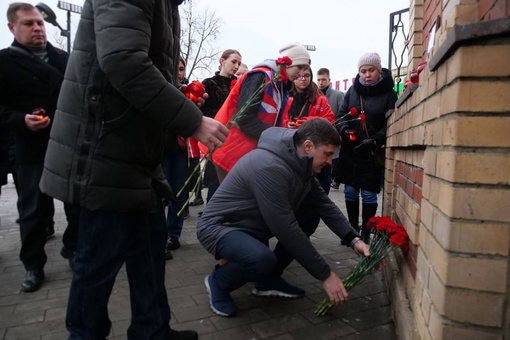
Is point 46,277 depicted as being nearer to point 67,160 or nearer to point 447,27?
point 67,160

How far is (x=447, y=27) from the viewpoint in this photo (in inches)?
61.0

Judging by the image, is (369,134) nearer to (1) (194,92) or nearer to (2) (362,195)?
(2) (362,195)

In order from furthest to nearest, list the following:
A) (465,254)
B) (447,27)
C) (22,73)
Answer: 1. (22,73)
2. (447,27)
3. (465,254)

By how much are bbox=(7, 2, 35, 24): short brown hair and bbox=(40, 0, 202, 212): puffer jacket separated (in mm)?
1742

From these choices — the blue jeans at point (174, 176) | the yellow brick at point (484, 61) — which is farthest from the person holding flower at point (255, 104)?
the yellow brick at point (484, 61)

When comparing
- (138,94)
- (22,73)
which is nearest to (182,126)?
(138,94)

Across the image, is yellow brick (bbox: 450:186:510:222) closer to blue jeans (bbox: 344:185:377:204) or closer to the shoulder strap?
the shoulder strap

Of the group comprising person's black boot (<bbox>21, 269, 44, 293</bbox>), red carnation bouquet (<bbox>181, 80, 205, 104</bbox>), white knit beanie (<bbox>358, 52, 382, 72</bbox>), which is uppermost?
white knit beanie (<bbox>358, 52, 382, 72</bbox>)

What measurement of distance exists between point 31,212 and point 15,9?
56.8 inches

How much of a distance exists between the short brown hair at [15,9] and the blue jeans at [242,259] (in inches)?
85.2

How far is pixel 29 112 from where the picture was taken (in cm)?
309

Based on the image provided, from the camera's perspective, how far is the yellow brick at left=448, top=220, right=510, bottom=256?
130cm

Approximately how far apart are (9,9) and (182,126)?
2282 mm

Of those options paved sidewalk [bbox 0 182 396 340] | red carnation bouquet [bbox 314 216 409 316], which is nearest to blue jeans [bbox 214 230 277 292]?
paved sidewalk [bbox 0 182 396 340]
